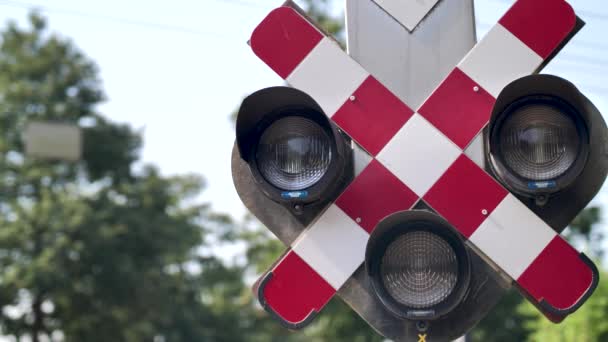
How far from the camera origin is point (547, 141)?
8.38ft

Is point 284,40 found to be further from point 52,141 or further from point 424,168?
point 52,141

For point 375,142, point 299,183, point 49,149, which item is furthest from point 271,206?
point 49,149

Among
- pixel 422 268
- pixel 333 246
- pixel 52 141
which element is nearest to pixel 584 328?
pixel 52 141

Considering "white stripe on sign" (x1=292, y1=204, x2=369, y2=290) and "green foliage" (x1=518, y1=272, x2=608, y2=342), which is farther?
"green foliage" (x1=518, y1=272, x2=608, y2=342)

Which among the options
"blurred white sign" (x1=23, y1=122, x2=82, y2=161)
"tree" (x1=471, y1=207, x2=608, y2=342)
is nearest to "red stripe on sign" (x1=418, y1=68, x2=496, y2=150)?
"blurred white sign" (x1=23, y1=122, x2=82, y2=161)

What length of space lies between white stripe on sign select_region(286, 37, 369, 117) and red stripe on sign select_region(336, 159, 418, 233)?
8.6 inches

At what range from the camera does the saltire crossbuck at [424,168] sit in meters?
2.60

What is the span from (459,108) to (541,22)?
11.6 inches

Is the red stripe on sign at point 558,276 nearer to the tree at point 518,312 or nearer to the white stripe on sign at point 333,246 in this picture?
the white stripe on sign at point 333,246

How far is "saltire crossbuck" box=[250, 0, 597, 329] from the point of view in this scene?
260 cm

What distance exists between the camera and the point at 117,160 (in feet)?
131

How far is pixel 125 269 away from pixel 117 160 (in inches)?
194

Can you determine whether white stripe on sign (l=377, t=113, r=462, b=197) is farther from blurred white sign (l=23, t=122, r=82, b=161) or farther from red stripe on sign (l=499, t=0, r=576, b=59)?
blurred white sign (l=23, t=122, r=82, b=161)

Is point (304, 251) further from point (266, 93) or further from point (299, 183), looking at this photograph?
point (266, 93)
